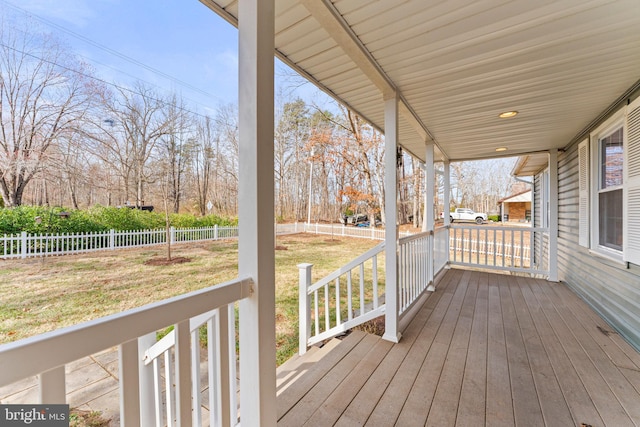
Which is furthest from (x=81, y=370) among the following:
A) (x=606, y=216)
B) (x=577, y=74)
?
(x=606, y=216)

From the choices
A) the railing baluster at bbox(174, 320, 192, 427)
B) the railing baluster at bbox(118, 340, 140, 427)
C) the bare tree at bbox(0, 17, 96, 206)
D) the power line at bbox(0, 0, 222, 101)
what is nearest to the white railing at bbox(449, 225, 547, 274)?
the railing baluster at bbox(174, 320, 192, 427)

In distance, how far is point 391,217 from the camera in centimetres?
239

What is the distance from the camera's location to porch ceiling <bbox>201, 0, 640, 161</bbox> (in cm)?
145

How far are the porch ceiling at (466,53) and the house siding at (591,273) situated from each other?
163 cm

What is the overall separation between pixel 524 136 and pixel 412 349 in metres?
3.42

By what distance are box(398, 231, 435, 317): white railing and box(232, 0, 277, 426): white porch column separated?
1.84 m

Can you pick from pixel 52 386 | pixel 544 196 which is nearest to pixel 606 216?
pixel 544 196

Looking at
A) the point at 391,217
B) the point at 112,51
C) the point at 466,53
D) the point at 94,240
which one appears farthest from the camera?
the point at 94,240

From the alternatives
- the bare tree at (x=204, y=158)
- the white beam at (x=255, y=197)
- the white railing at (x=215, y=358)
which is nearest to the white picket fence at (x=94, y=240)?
the bare tree at (x=204, y=158)

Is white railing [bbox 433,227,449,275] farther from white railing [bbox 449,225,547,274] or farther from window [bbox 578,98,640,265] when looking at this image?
window [bbox 578,98,640,265]

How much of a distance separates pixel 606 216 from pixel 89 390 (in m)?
5.57

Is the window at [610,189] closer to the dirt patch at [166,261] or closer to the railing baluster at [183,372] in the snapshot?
the railing baluster at [183,372]

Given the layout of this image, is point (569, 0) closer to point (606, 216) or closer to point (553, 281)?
point (606, 216)

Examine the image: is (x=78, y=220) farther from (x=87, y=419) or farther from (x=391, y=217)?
(x=391, y=217)
